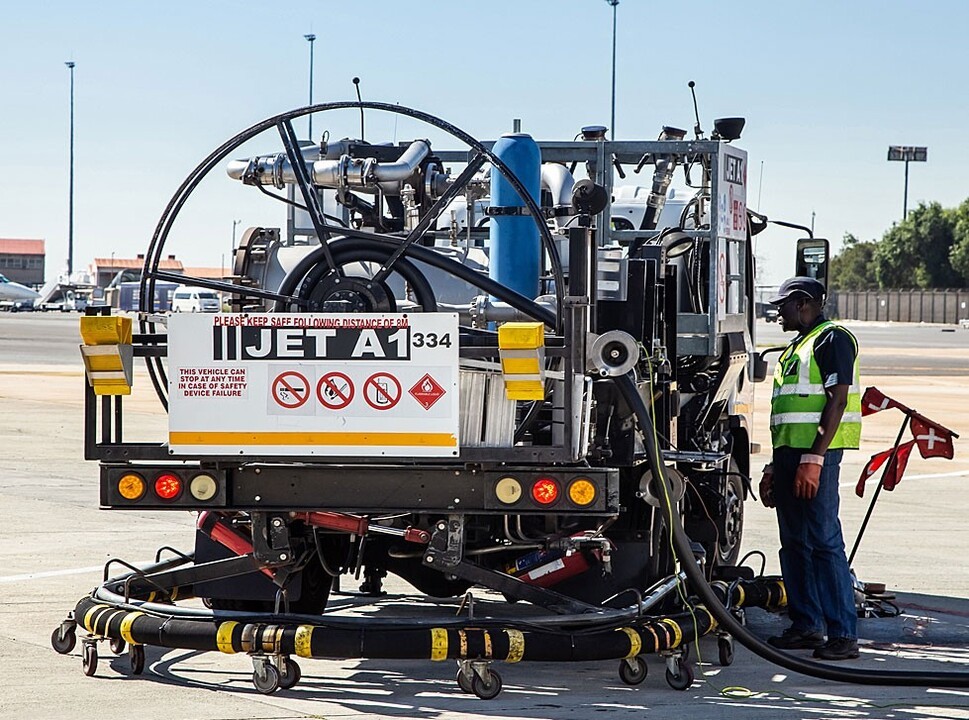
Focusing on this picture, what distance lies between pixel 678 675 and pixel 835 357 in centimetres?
186

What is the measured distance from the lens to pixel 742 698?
21.3 ft

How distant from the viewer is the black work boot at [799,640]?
7.49 meters

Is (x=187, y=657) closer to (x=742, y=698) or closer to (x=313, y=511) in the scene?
(x=313, y=511)

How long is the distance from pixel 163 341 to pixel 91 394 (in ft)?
1.29

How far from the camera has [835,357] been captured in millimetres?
7473

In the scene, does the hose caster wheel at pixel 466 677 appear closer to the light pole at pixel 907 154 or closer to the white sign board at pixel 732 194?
the white sign board at pixel 732 194

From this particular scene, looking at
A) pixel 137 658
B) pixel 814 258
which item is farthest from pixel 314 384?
pixel 814 258

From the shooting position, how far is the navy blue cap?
772 cm

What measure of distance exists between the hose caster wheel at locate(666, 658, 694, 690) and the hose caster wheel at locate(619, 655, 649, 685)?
0.11 metres

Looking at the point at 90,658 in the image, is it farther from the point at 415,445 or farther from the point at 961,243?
the point at 961,243

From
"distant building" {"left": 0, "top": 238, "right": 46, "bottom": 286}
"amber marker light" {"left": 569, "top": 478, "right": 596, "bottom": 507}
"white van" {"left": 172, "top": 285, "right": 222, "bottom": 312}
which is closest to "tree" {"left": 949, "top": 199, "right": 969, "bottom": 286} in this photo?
"white van" {"left": 172, "top": 285, "right": 222, "bottom": 312}

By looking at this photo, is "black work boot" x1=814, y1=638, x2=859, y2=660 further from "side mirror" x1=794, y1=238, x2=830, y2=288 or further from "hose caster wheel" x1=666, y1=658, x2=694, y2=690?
"side mirror" x1=794, y1=238, x2=830, y2=288

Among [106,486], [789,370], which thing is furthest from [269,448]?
[789,370]

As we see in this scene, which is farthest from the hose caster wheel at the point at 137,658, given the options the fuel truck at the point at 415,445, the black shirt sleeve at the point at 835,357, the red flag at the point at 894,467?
the red flag at the point at 894,467
